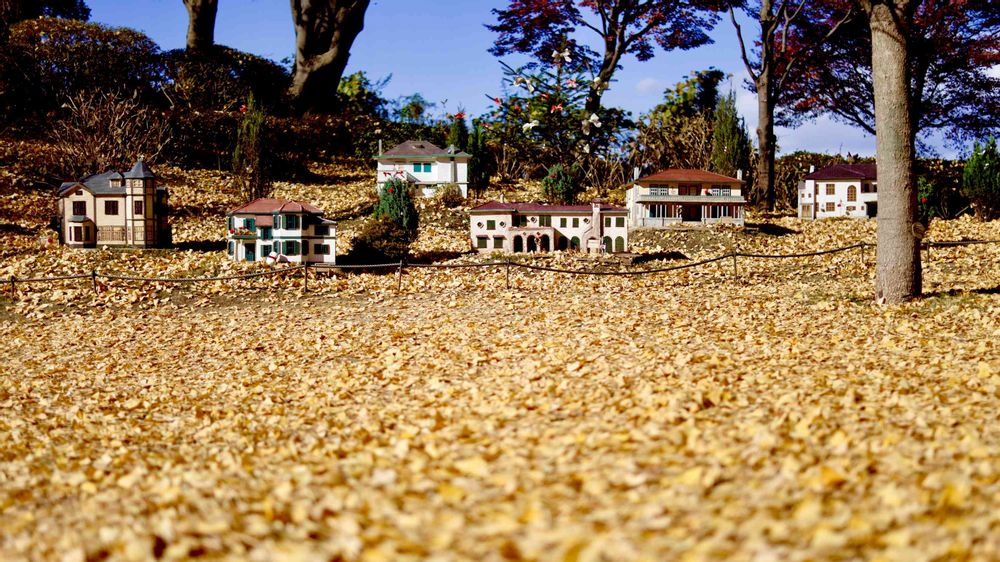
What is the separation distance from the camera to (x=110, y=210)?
61.0 feet

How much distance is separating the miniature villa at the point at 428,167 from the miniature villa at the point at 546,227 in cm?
553

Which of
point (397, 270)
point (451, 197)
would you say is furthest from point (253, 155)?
point (397, 270)

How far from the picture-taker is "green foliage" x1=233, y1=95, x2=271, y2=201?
74.8 ft

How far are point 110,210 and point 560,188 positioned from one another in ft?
39.3

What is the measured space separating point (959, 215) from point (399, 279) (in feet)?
60.8

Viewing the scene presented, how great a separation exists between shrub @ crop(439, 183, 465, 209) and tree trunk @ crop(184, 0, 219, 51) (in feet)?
49.3

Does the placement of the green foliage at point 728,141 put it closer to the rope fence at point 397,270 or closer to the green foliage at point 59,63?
the rope fence at point 397,270

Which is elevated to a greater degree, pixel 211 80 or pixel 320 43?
pixel 320 43

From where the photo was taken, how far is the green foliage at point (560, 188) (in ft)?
73.8

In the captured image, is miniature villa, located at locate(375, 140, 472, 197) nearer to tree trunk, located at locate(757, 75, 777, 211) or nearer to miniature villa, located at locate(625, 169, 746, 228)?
miniature villa, located at locate(625, 169, 746, 228)

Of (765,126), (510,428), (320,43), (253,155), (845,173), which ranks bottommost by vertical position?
(510,428)

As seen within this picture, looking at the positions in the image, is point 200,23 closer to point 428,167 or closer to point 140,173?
point 428,167

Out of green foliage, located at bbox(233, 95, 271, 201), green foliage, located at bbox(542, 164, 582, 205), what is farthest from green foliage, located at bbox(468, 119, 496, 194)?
green foliage, located at bbox(233, 95, 271, 201)

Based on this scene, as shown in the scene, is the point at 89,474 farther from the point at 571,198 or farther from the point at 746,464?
the point at 571,198
